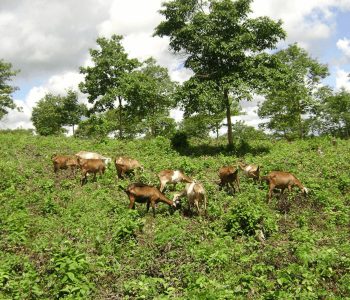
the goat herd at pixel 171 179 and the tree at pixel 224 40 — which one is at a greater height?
the tree at pixel 224 40

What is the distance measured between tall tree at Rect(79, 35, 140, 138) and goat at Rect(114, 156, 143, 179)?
17.4m

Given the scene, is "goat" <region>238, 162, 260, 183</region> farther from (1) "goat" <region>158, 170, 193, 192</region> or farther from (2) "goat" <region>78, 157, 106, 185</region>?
(2) "goat" <region>78, 157, 106, 185</region>

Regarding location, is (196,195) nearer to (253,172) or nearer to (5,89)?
(253,172)

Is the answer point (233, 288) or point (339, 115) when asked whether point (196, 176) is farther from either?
point (339, 115)

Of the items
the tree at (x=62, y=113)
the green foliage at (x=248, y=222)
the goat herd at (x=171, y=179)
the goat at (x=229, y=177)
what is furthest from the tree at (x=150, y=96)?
the green foliage at (x=248, y=222)

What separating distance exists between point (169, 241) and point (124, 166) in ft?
28.8

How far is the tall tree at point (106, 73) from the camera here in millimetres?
36562

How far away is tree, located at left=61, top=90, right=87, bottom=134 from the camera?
52.7 meters

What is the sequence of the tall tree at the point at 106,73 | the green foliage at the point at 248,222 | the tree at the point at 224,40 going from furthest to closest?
the tall tree at the point at 106,73, the tree at the point at 224,40, the green foliage at the point at 248,222

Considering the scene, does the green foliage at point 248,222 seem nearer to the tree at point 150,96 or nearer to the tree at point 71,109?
the tree at point 150,96

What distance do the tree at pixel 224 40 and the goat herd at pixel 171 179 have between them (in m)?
7.98

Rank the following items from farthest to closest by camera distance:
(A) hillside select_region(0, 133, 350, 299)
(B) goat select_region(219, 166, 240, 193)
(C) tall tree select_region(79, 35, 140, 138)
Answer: (C) tall tree select_region(79, 35, 140, 138), (B) goat select_region(219, 166, 240, 193), (A) hillside select_region(0, 133, 350, 299)

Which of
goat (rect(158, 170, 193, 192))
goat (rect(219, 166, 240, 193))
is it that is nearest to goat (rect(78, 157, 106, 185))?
goat (rect(158, 170, 193, 192))

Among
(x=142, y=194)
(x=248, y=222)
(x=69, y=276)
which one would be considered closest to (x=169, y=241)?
(x=248, y=222)
